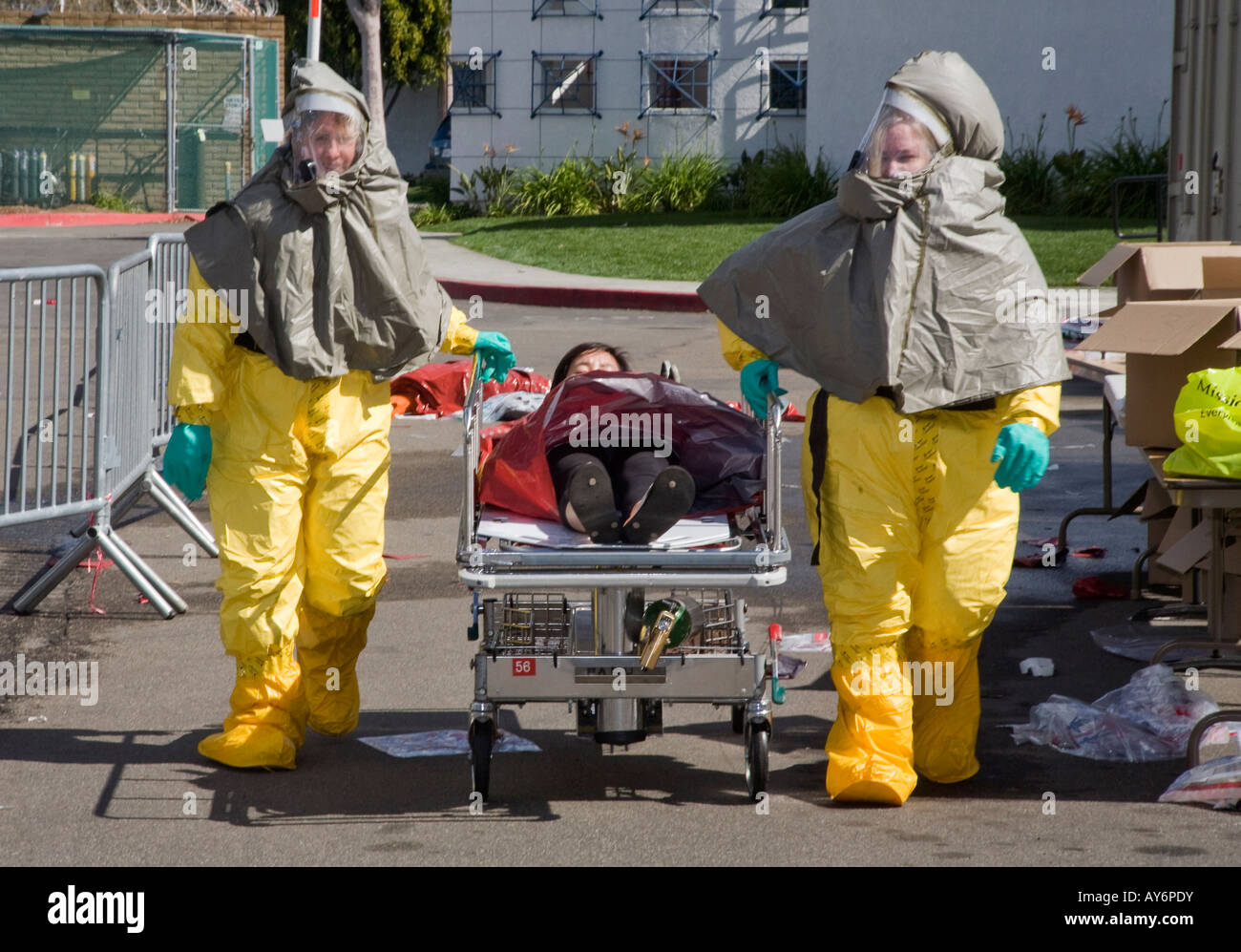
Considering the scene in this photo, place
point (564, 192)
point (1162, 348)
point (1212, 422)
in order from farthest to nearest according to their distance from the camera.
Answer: point (564, 192)
point (1162, 348)
point (1212, 422)

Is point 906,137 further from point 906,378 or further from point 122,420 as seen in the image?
point 122,420

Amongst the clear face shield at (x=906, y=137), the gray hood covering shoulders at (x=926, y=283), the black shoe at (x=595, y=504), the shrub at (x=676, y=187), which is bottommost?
the black shoe at (x=595, y=504)

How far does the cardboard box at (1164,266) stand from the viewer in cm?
587

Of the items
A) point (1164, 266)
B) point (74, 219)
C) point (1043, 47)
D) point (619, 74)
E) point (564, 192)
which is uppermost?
point (619, 74)

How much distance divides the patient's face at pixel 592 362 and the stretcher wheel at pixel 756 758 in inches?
82.1

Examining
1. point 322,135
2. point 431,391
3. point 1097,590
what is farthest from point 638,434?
point 431,391

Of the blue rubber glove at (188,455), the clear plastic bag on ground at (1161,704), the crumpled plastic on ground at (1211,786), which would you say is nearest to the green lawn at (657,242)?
the clear plastic bag on ground at (1161,704)

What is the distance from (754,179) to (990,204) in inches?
824

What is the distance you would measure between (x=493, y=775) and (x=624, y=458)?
1.04 m

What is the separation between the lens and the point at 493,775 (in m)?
4.70

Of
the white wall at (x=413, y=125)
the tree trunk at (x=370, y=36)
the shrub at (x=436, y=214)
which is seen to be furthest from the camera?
the white wall at (x=413, y=125)

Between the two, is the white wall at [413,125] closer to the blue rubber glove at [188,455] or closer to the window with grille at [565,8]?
the window with grille at [565,8]

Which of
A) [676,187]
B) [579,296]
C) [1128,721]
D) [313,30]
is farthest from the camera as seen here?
[676,187]

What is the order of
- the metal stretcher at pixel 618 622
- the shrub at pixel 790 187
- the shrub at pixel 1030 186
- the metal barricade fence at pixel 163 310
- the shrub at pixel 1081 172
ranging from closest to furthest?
the metal stretcher at pixel 618 622
the metal barricade fence at pixel 163 310
the shrub at pixel 1081 172
the shrub at pixel 1030 186
the shrub at pixel 790 187
